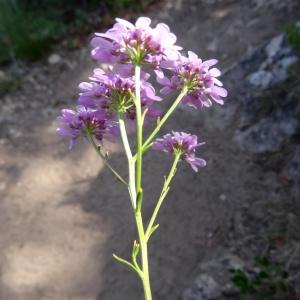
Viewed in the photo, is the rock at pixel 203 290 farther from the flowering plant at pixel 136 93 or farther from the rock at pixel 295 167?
the flowering plant at pixel 136 93

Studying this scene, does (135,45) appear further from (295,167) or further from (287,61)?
(287,61)

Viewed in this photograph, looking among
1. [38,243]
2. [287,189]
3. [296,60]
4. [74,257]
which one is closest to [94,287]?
[74,257]

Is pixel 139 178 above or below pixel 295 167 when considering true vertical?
below

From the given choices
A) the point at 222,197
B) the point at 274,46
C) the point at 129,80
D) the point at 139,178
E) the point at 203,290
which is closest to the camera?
the point at 139,178

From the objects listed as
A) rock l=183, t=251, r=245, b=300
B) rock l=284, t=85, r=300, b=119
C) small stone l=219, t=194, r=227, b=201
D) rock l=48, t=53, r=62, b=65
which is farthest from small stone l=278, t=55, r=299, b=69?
rock l=48, t=53, r=62, b=65

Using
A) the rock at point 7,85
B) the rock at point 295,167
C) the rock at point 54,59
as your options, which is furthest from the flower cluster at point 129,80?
the rock at point 54,59

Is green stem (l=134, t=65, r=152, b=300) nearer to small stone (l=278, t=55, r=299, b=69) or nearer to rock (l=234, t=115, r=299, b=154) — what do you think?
rock (l=234, t=115, r=299, b=154)

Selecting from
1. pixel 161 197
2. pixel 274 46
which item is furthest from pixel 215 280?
pixel 161 197
